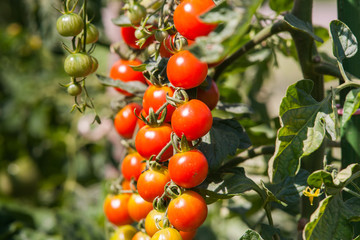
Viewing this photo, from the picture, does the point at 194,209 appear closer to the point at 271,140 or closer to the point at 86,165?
the point at 271,140

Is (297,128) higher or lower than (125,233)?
higher

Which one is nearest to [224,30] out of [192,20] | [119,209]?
[192,20]

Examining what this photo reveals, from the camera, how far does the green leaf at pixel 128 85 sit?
51cm

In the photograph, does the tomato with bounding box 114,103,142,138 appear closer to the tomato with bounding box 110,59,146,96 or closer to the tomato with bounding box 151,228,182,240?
the tomato with bounding box 110,59,146,96

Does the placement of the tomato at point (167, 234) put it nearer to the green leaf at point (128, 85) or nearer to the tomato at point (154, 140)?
the tomato at point (154, 140)

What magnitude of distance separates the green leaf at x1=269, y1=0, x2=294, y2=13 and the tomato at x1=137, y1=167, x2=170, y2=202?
0.81ft

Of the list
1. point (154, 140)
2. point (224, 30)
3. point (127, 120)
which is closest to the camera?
point (224, 30)

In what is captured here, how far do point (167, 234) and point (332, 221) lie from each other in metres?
0.14

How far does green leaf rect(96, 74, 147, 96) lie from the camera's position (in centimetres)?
51

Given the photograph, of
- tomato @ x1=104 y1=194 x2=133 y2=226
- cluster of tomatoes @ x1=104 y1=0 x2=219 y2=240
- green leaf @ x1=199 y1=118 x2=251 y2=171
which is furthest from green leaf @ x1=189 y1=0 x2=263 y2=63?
tomato @ x1=104 y1=194 x2=133 y2=226

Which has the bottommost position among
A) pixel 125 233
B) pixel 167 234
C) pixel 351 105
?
pixel 125 233

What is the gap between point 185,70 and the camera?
395 millimetres

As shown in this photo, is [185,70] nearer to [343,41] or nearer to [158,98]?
[158,98]

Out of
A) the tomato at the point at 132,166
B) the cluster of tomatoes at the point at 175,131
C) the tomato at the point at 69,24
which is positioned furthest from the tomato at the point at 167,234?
the tomato at the point at 69,24
